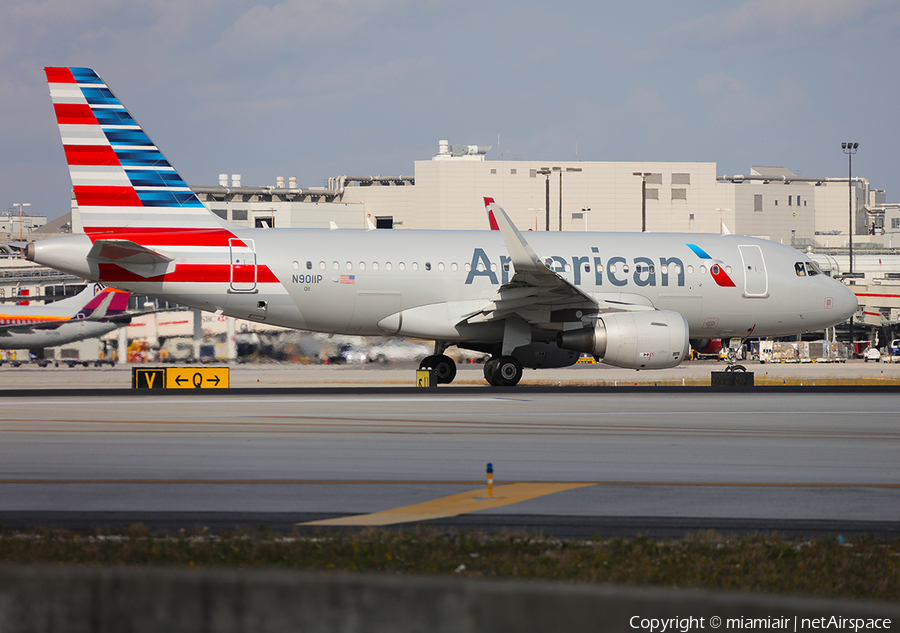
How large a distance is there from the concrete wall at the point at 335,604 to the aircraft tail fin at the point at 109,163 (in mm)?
20154

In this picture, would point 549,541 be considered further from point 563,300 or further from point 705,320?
point 705,320

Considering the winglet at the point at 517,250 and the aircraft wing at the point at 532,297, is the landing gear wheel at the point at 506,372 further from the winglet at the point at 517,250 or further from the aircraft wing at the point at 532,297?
the winglet at the point at 517,250

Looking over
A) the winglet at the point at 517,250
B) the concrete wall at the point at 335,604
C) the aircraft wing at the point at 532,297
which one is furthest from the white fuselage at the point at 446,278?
the concrete wall at the point at 335,604

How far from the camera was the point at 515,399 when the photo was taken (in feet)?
68.9

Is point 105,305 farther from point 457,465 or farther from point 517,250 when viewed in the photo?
point 457,465

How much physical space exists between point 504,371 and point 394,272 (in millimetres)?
4120

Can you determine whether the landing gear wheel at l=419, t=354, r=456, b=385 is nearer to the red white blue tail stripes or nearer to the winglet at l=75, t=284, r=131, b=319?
the red white blue tail stripes

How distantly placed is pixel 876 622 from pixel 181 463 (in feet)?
31.4

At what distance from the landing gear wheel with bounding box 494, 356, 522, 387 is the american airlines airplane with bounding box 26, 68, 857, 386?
1.4 inches

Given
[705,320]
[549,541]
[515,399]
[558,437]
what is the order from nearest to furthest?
[549,541] → [558,437] → [515,399] → [705,320]

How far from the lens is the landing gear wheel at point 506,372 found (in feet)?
80.3

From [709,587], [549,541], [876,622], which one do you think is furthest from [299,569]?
[876,622]

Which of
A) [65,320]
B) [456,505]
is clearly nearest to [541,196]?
[65,320]

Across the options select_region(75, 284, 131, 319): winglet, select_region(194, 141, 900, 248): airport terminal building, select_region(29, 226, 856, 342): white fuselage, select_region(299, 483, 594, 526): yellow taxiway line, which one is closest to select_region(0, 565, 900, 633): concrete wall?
select_region(299, 483, 594, 526): yellow taxiway line
